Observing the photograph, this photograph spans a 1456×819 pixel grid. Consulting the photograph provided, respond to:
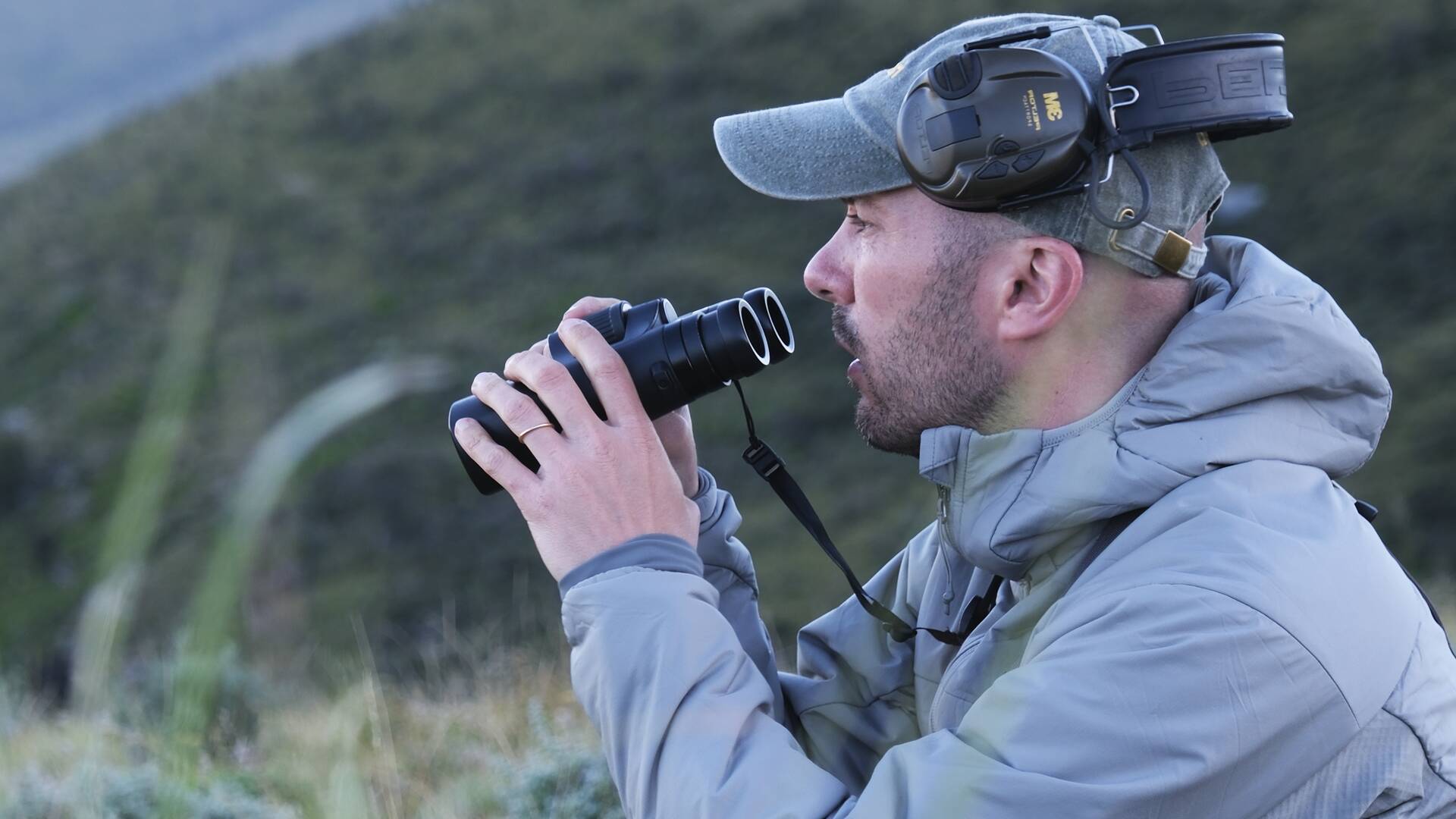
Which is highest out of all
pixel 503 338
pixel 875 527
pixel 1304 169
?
pixel 503 338

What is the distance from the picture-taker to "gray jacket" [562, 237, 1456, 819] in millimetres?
1406

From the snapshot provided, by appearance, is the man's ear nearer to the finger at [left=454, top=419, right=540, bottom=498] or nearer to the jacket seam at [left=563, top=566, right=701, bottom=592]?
the jacket seam at [left=563, top=566, right=701, bottom=592]

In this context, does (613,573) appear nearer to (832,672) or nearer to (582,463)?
(582,463)

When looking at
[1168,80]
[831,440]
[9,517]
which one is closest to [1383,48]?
[831,440]

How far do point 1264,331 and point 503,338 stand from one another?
24.5 meters

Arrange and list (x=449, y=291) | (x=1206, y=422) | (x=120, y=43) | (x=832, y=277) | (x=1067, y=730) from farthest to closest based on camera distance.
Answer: (x=120, y=43) → (x=449, y=291) → (x=832, y=277) → (x=1206, y=422) → (x=1067, y=730)

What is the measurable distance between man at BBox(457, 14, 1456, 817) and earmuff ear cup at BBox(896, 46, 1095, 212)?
0.21 ft

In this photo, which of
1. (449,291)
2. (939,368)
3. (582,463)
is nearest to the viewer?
(582,463)

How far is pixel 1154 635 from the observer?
1.44 m

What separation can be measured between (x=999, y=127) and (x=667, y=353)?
0.57 meters

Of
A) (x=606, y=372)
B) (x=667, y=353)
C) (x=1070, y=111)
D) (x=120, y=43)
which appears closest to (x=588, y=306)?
(x=667, y=353)

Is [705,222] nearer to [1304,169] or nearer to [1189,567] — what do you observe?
[1304,169]

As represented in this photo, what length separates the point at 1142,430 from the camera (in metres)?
1.69

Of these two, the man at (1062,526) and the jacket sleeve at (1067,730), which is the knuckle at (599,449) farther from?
the jacket sleeve at (1067,730)
